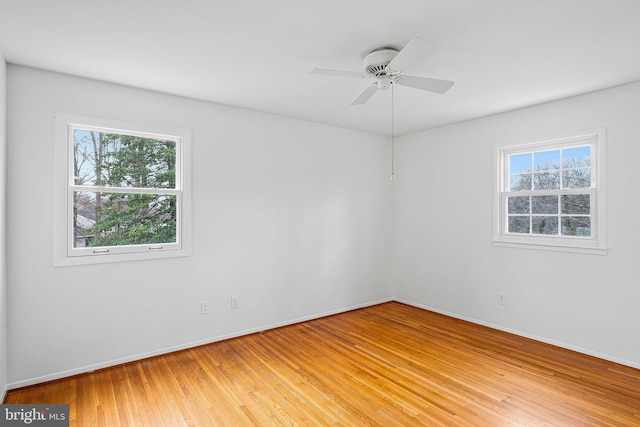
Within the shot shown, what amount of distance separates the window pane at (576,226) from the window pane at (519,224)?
36 cm

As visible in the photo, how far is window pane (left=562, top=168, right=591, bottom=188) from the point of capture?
3332 mm

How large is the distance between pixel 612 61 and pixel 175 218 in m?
3.91

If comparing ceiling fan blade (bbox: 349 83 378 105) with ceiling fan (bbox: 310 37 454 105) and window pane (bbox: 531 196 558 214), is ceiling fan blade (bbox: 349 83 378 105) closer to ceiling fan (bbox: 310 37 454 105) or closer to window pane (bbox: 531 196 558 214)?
ceiling fan (bbox: 310 37 454 105)

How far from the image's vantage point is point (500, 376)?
2779 mm

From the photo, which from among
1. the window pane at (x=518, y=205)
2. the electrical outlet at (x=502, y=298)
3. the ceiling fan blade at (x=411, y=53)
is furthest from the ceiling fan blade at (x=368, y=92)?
the electrical outlet at (x=502, y=298)

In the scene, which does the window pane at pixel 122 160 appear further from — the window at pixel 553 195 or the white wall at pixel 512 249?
the window at pixel 553 195

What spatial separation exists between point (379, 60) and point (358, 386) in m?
2.42

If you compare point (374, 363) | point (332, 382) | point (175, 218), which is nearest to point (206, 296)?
point (175, 218)

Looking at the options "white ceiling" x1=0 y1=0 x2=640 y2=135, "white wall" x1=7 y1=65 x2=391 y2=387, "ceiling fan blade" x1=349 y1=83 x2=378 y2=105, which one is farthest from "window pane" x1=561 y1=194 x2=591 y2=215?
"ceiling fan blade" x1=349 y1=83 x2=378 y2=105

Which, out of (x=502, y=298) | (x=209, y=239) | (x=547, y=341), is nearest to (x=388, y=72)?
(x=209, y=239)

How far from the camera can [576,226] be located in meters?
3.39

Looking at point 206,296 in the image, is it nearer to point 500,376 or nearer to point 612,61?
point 500,376

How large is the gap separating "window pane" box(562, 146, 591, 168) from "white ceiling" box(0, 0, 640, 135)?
573 mm

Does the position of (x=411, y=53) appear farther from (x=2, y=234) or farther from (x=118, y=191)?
(x=2, y=234)
